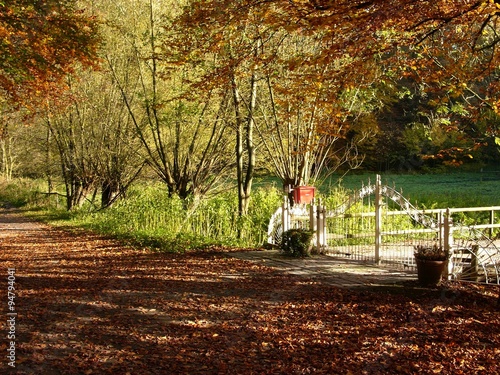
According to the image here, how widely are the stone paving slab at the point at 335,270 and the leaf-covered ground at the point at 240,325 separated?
426 millimetres

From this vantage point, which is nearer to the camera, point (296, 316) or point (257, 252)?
point (296, 316)

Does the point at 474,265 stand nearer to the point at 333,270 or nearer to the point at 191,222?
the point at 333,270

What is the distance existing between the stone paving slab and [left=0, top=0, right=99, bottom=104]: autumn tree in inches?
229

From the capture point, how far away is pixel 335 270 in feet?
32.4

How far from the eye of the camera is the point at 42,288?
28.7ft

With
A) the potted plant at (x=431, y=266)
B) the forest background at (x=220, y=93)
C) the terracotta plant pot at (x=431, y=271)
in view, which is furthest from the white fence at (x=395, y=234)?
the forest background at (x=220, y=93)

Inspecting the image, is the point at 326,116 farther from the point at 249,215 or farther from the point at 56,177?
the point at 56,177

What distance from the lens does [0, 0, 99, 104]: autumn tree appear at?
10.8 m

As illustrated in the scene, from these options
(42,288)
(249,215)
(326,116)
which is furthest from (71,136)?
(42,288)

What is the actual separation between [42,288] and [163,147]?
10.6 meters

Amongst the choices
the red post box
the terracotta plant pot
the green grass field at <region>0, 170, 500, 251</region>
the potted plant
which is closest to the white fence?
the red post box

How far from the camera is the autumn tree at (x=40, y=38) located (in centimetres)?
1084

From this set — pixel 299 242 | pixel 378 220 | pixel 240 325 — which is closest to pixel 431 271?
pixel 378 220

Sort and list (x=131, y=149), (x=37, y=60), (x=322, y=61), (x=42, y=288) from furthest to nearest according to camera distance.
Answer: (x=131, y=149), (x=37, y=60), (x=42, y=288), (x=322, y=61)
